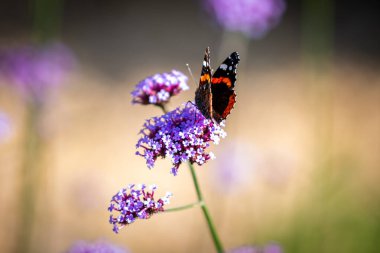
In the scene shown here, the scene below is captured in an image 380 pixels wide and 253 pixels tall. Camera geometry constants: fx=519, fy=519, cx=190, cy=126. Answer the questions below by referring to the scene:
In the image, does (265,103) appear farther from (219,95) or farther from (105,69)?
(219,95)

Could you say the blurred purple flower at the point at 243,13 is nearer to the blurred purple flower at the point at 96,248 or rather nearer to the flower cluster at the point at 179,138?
the flower cluster at the point at 179,138

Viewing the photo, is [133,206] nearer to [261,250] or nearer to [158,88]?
[158,88]

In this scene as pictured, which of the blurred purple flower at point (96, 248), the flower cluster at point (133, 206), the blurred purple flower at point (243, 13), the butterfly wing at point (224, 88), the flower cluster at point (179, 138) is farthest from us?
the blurred purple flower at point (243, 13)

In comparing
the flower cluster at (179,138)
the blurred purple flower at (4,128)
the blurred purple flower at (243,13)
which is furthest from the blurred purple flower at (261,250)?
the blurred purple flower at (243,13)

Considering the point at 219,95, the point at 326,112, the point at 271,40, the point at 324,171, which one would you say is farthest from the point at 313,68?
the point at 271,40

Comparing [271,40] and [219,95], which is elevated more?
[271,40]


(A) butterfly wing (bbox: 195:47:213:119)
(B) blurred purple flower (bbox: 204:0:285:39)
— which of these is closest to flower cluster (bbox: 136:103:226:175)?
(A) butterfly wing (bbox: 195:47:213:119)

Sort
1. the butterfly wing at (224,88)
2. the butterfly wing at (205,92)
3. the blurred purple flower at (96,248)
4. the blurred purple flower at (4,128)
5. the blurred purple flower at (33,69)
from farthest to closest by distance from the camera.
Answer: the blurred purple flower at (33,69) < the blurred purple flower at (4,128) < the blurred purple flower at (96,248) < the butterfly wing at (224,88) < the butterfly wing at (205,92)
